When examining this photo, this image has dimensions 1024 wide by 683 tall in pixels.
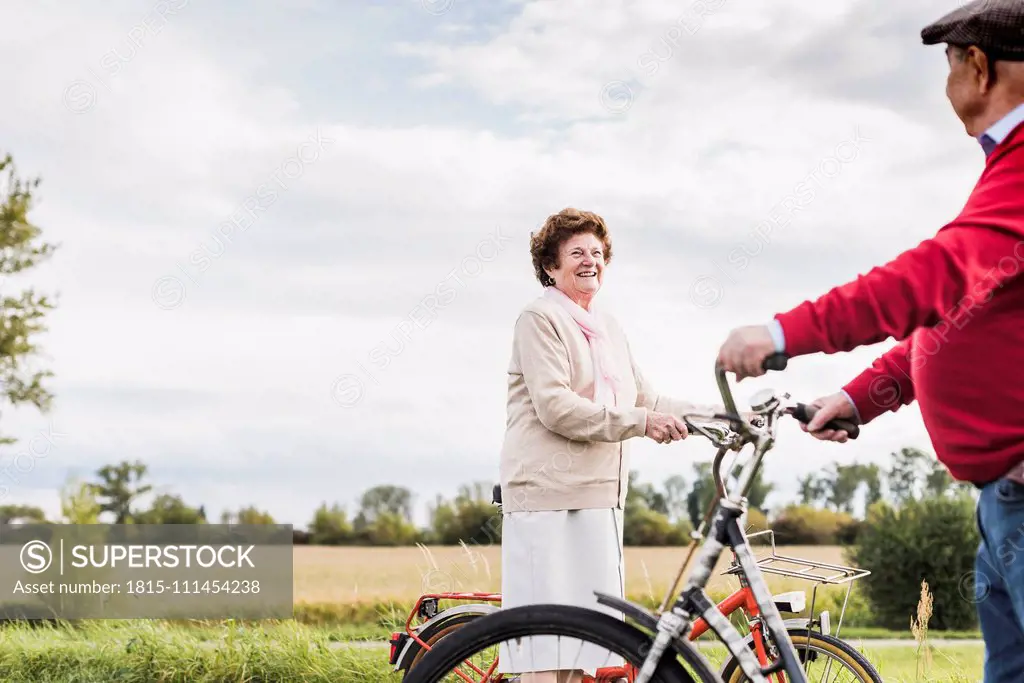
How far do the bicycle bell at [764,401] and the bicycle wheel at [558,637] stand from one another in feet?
1.60

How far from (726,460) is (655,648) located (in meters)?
0.39

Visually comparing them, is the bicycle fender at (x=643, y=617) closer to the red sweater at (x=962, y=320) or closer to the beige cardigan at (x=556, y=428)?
the red sweater at (x=962, y=320)

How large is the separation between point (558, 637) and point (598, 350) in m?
1.65

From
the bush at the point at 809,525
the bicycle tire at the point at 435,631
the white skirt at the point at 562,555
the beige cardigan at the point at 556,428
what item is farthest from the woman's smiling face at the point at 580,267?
the bush at the point at 809,525

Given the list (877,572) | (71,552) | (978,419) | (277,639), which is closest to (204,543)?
(71,552)

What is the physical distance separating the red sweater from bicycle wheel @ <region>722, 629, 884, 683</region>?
156cm

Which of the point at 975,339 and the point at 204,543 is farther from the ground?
the point at 975,339

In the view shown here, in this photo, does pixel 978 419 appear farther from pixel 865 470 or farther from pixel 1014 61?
pixel 865 470

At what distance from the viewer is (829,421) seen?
7.29 feet

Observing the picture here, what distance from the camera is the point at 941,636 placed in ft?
30.6

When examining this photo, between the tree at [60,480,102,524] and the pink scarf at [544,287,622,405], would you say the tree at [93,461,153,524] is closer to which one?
the tree at [60,480,102,524]

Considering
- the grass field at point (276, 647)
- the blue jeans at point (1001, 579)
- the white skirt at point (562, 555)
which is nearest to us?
the blue jeans at point (1001, 579)

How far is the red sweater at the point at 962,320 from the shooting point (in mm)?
1792

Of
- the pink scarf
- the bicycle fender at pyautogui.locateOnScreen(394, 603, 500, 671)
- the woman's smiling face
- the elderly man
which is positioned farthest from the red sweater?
the bicycle fender at pyautogui.locateOnScreen(394, 603, 500, 671)
